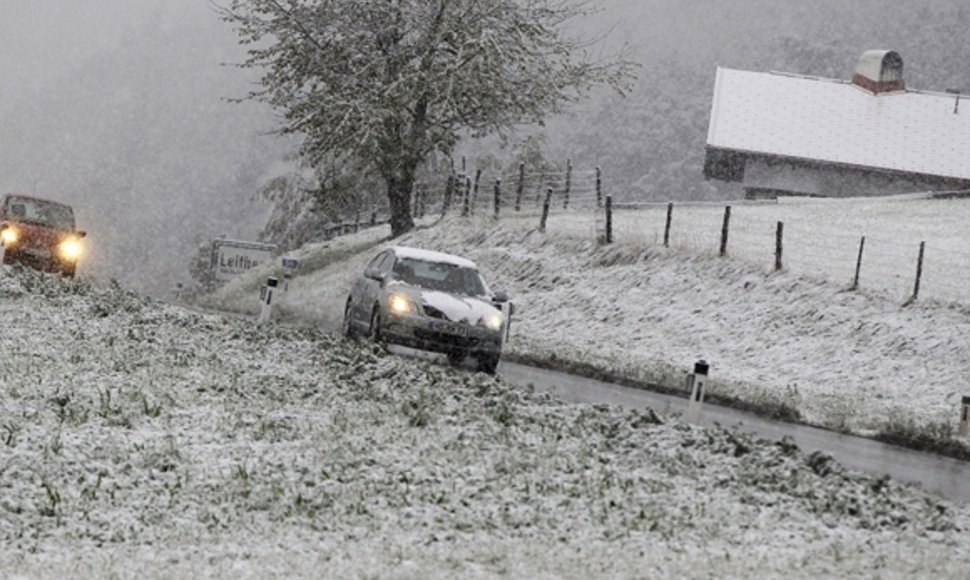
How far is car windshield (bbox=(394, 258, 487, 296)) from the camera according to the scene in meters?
20.2

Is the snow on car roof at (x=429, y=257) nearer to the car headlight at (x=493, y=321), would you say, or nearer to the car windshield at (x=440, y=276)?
the car windshield at (x=440, y=276)

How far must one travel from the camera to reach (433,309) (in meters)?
19.2

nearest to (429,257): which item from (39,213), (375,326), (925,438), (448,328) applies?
(375,326)

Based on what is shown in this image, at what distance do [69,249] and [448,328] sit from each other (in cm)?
1326

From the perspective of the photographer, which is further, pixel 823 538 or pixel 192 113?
pixel 192 113

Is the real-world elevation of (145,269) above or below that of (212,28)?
below

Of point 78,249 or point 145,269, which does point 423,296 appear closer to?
point 78,249

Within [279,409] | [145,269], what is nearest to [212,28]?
[145,269]

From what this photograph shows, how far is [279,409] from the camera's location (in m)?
14.5

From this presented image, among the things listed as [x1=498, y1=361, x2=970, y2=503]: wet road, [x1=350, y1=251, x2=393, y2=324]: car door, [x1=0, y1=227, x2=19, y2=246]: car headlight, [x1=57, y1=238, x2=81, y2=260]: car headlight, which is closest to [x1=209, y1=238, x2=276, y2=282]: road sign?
[x1=57, y1=238, x2=81, y2=260]: car headlight

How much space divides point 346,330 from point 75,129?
534 ft

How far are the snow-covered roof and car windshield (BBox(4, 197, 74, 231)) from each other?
31137mm

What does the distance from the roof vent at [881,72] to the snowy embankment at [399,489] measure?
49027 millimetres

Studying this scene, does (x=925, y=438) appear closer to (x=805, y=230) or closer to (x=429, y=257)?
(x=429, y=257)
